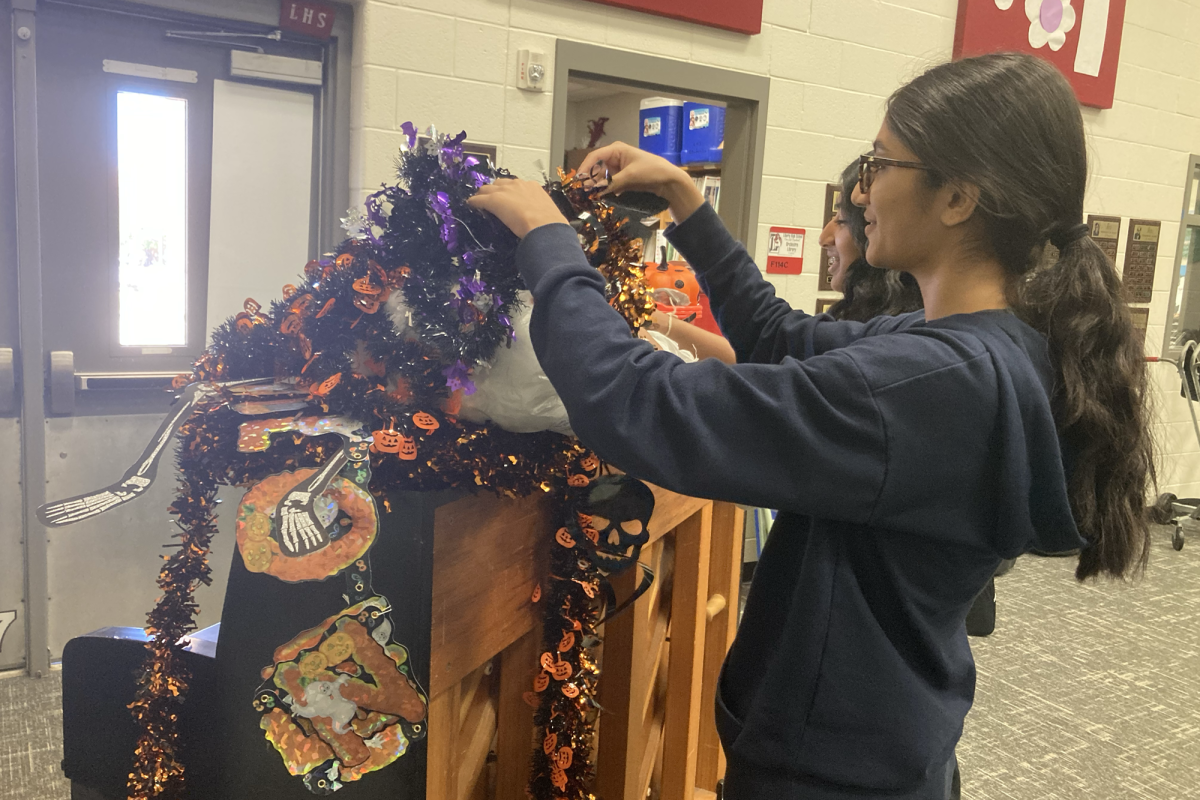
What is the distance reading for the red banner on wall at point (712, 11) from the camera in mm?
3008

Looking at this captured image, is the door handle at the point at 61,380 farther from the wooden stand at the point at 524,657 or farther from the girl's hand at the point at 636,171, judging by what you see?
the girl's hand at the point at 636,171

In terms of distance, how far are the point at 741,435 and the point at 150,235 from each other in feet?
7.55

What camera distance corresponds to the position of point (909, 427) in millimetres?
812

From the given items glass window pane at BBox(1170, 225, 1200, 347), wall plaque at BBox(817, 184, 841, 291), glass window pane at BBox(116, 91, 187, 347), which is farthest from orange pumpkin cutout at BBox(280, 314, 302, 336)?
glass window pane at BBox(1170, 225, 1200, 347)

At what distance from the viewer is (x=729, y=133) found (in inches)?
136

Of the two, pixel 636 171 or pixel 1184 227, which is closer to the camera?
pixel 636 171

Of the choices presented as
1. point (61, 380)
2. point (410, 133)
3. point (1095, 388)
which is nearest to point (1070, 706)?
point (1095, 388)

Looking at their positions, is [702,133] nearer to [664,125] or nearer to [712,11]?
[664,125]

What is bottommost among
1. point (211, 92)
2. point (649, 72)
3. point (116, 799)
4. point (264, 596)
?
point (116, 799)

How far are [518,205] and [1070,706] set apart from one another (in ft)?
8.98

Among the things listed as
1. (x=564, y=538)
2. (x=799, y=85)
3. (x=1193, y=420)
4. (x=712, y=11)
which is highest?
(x=712, y=11)

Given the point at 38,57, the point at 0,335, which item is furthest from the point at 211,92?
the point at 0,335

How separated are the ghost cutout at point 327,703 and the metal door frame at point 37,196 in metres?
1.95

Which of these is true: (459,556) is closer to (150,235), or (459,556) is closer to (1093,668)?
(150,235)
